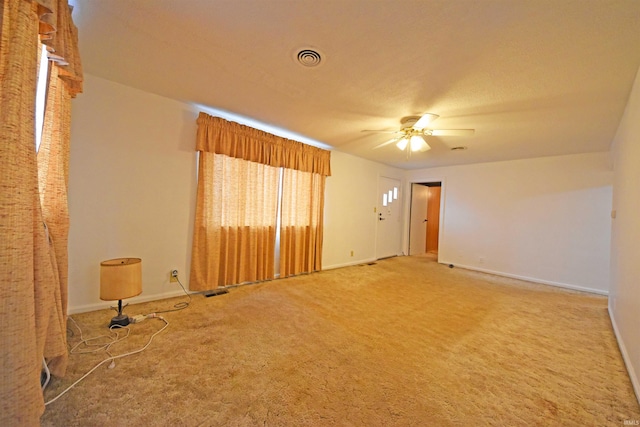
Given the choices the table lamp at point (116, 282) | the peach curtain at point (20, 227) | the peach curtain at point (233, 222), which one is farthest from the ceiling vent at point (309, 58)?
the table lamp at point (116, 282)

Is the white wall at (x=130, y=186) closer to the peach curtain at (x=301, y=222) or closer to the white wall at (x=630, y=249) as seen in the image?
the peach curtain at (x=301, y=222)

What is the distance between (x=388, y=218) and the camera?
19.1ft

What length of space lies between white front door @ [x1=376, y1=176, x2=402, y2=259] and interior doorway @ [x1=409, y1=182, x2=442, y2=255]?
42 centimetres

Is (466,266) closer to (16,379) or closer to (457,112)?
(457,112)

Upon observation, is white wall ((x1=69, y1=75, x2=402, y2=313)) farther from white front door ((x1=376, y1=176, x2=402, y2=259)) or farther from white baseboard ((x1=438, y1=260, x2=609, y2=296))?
white baseboard ((x1=438, y1=260, x2=609, y2=296))

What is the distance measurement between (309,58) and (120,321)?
9.01 feet

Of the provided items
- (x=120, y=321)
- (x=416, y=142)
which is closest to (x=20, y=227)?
(x=120, y=321)

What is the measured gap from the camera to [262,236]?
350 cm

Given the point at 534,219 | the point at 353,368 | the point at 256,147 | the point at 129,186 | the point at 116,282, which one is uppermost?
the point at 256,147

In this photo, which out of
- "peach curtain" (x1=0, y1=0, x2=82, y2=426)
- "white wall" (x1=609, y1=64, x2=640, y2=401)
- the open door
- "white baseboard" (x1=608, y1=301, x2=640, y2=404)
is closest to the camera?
"peach curtain" (x1=0, y1=0, x2=82, y2=426)

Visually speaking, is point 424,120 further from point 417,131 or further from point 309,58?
point 309,58

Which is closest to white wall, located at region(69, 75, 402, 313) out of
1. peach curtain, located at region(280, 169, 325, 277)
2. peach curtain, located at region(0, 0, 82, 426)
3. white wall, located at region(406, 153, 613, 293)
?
peach curtain, located at region(280, 169, 325, 277)

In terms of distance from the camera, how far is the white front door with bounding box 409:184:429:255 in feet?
20.8

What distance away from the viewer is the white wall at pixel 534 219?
3.76 meters
